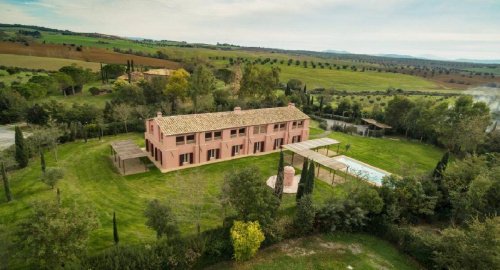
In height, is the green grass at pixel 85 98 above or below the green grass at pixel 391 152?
above

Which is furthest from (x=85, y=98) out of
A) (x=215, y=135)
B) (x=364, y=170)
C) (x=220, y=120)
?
(x=364, y=170)

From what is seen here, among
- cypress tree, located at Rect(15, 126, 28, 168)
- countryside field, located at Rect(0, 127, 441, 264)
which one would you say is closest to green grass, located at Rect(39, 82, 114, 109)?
countryside field, located at Rect(0, 127, 441, 264)

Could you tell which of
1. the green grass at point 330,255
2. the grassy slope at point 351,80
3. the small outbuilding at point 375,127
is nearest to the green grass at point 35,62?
the grassy slope at point 351,80

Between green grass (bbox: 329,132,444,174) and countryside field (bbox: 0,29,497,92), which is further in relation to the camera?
countryside field (bbox: 0,29,497,92)

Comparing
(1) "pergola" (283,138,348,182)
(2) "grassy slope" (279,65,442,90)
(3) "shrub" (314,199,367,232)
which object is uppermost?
(2) "grassy slope" (279,65,442,90)

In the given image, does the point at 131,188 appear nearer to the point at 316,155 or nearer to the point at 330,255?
the point at 330,255

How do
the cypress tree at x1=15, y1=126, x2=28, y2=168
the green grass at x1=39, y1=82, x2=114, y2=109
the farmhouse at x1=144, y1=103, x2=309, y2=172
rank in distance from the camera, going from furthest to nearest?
the green grass at x1=39, y1=82, x2=114, y2=109 → the farmhouse at x1=144, y1=103, x2=309, y2=172 → the cypress tree at x1=15, y1=126, x2=28, y2=168

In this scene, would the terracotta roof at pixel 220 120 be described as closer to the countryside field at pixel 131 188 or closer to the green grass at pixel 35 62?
the countryside field at pixel 131 188

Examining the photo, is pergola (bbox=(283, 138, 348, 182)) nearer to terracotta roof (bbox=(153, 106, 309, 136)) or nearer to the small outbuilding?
terracotta roof (bbox=(153, 106, 309, 136))

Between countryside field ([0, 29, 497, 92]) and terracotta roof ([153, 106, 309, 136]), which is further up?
countryside field ([0, 29, 497, 92])
